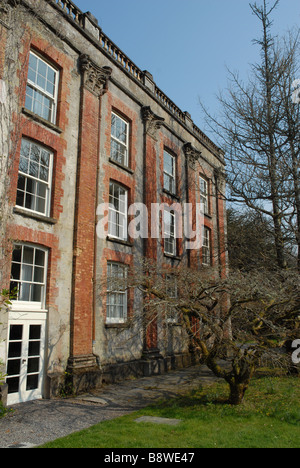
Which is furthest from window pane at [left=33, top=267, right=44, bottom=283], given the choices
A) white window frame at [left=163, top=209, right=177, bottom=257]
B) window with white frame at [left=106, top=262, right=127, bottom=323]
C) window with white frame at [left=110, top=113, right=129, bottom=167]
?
white window frame at [left=163, top=209, right=177, bottom=257]

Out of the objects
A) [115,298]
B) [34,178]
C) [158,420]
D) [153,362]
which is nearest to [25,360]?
[158,420]

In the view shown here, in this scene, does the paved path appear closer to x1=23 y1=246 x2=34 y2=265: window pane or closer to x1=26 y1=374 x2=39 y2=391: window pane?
x1=26 y1=374 x2=39 y2=391: window pane

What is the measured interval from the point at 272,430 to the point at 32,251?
7.33 m

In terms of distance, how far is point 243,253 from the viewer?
1658 cm

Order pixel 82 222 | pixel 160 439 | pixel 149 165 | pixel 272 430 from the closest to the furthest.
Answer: pixel 160 439 < pixel 272 430 < pixel 82 222 < pixel 149 165

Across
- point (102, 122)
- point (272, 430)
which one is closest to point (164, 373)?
point (272, 430)

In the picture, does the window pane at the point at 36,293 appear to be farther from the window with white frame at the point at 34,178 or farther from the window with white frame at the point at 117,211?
the window with white frame at the point at 117,211

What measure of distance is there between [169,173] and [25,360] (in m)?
11.6

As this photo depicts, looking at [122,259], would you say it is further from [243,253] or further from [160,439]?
[160,439]

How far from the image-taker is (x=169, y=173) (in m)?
18.3

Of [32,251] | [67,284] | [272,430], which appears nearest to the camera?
[272,430]

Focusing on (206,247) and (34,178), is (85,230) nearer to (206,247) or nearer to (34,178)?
(34,178)

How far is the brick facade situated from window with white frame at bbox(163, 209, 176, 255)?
845 mm

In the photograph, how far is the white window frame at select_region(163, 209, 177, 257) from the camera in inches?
677
